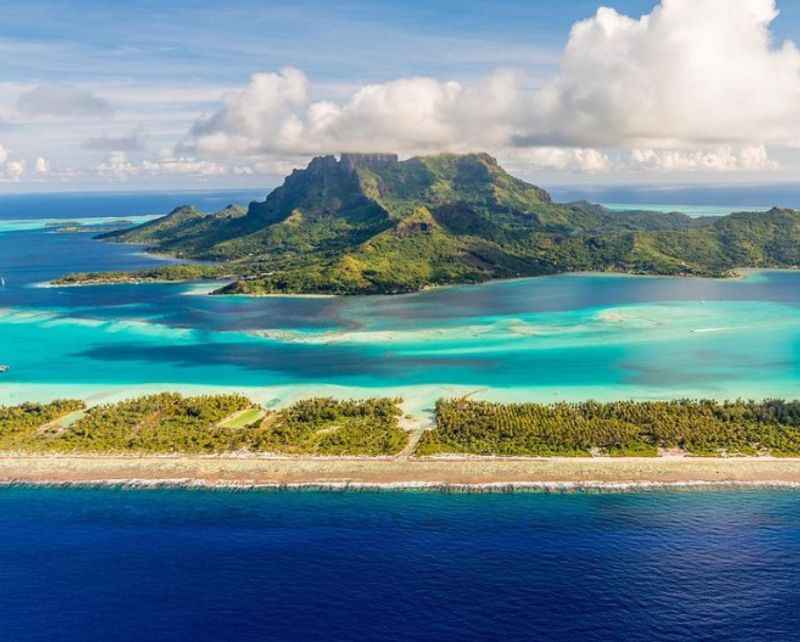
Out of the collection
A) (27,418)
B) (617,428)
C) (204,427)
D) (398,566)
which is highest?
(617,428)

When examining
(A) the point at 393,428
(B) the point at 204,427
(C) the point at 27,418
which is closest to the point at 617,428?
(A) the point at 393,428

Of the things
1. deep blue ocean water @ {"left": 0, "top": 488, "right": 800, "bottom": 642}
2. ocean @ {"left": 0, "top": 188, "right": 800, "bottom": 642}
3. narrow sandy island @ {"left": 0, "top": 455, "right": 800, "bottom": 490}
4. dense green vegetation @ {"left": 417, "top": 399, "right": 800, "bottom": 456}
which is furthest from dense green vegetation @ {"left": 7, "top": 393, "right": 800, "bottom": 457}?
deep blue ocean water @ {"left": 0, "top": 488, "right": 800, "bottom": 642}

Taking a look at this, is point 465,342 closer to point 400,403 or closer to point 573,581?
point 400,403

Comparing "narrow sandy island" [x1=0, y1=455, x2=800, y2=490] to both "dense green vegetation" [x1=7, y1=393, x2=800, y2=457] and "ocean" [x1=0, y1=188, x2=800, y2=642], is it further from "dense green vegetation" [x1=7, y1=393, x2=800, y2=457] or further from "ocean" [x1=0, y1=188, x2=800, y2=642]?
"dense green vegetation" [x1=7, y1=393, x2=800, y2=457]

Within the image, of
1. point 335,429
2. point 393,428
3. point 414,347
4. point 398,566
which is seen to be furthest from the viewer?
point 414,347

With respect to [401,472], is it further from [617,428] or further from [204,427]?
[204,427]

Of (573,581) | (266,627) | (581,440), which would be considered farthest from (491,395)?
(266,627)

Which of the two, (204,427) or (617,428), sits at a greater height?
(617,428)
